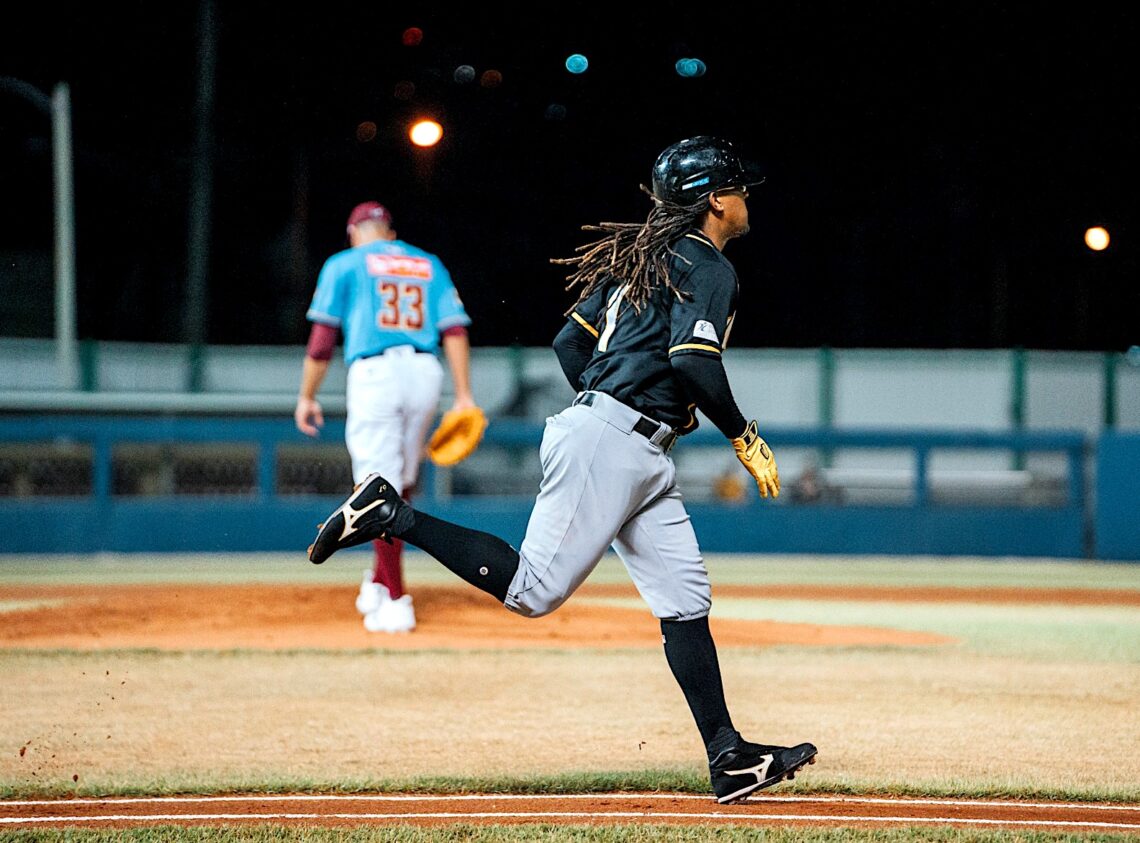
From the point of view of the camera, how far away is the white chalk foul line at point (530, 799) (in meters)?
4.25

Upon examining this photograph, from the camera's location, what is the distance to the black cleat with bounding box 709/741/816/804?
4168 millimetres

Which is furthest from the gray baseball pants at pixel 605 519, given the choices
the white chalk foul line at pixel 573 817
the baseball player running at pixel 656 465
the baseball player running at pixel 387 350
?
the baseball player running at pixel 387 350

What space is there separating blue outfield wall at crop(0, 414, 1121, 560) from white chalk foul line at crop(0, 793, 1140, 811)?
38.3 ft

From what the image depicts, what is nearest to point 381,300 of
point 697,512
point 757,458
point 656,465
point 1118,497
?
point 656,465

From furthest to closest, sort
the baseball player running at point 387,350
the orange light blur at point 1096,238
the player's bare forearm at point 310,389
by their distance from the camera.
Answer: the orange light blur at point 1096,238, the player's bare forearm at point 310,389, the baseball player running at point 387,350

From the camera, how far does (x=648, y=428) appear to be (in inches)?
171

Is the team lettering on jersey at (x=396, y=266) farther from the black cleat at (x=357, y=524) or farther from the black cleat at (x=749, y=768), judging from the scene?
the black cleat at (x=749, y=768)

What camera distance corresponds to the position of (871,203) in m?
26.6

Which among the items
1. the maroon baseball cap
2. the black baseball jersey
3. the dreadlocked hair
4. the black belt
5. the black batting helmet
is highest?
the maroon baseball cap

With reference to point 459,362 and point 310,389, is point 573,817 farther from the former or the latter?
point 310,389

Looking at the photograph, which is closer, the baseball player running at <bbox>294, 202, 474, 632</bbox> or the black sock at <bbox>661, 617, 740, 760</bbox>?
the black sock at <bbox>661, 617, 740, 760</bbox>

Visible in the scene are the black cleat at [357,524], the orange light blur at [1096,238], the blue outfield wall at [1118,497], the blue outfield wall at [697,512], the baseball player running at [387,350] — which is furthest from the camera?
the orange light blur at [1096,238]

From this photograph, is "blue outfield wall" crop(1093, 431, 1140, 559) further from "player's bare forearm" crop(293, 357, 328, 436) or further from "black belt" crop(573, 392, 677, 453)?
"black belt" crop(573, 392, 677, 453)

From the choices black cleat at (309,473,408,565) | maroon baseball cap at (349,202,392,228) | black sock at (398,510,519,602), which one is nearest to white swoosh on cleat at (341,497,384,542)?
black cleat at (309,473,408,565)
